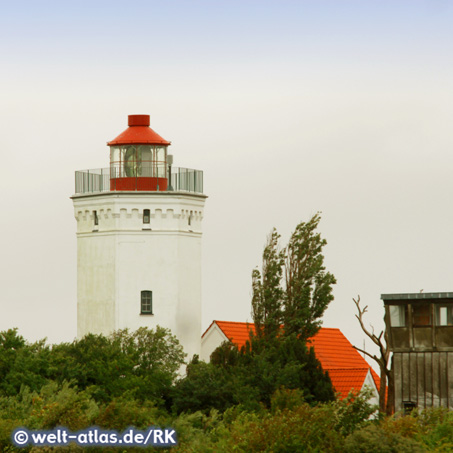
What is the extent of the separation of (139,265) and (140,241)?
1.02 metres

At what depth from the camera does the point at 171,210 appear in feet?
213

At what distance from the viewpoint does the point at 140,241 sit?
64.8 m

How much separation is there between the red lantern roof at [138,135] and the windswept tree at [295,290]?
6485 mm

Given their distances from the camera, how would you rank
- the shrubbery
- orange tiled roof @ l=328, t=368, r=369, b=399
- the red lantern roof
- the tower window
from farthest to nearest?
orange tiled roof @ l=328, t=368, r=369, b=399 < the red lantern roof < the tower window < the shrubbery

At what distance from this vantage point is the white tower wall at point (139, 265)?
64.3m

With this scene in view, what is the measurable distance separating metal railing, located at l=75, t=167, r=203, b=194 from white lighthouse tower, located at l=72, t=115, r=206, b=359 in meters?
0.04

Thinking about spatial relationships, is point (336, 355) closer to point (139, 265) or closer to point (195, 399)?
point (139, 265)

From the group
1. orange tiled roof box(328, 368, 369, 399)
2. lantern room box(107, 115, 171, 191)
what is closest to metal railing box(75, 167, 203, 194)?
lantern room box(107, 115, 171, 191)

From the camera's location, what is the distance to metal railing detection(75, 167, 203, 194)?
6575cm

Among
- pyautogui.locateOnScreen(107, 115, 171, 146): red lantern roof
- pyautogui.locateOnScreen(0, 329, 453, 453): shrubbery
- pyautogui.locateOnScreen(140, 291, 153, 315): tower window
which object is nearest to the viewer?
pyautogui.locateOnScreen(0, 329, 453, 453): shrubbery

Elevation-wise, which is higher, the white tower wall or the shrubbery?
the white tower wall

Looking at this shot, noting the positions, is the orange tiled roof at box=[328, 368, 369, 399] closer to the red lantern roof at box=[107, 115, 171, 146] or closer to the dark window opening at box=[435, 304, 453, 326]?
the dark window opening at box=[435, 304, 453, 326]

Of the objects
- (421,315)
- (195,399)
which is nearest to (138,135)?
(195,399)

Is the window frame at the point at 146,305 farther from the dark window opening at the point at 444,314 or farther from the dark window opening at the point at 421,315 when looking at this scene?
the dark window opening at the point at 444,314
